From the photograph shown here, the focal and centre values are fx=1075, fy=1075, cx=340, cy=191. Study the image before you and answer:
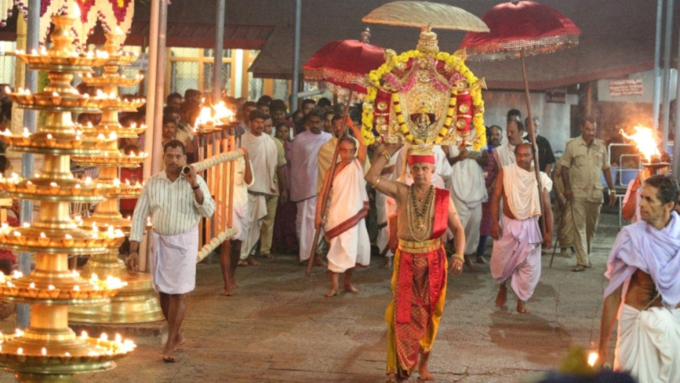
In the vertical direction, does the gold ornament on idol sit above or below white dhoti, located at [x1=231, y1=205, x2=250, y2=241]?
above

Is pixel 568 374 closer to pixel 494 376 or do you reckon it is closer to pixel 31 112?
pixel 31 112

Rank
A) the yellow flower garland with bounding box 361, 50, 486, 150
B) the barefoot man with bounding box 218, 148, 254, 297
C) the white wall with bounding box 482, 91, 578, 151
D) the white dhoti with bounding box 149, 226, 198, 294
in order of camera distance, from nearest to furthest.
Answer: the white dhoti with bounding box 149, 226, 198, 294 → the yellow flower garland with bounding box 361, 50, 486, 150 → the barefoot man with bounding box 218, 148, 254, 297 → the white wall with bounding box 482, 91, 578, 151

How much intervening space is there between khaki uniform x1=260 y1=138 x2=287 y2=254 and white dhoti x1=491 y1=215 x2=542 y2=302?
4.02m

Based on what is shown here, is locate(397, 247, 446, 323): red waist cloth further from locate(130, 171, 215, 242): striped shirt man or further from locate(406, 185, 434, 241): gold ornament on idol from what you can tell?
locate(130, 171, 215, 242): striped shirt man

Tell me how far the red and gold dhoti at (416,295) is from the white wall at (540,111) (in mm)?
13802

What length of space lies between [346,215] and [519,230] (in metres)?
2.01

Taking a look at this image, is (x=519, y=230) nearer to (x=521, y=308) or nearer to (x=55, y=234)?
(x=521, y=308)

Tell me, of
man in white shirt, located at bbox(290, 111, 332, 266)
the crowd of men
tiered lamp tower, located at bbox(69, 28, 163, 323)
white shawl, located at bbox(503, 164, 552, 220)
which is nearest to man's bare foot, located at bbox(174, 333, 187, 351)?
the crowd of men

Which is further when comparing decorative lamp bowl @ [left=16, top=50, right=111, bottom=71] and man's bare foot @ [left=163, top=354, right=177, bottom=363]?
man's bare foot @ [left=163, top=354, right=177, bottom=363]

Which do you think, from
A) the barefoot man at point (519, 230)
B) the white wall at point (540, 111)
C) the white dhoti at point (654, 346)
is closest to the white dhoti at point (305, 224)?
the barefoot man at point (519, 230)

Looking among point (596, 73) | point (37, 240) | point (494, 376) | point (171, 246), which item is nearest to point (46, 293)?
point (37, 240)

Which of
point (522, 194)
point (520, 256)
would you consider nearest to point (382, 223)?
point (522, 194)

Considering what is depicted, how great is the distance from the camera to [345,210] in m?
12.3

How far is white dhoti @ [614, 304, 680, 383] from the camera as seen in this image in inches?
259
